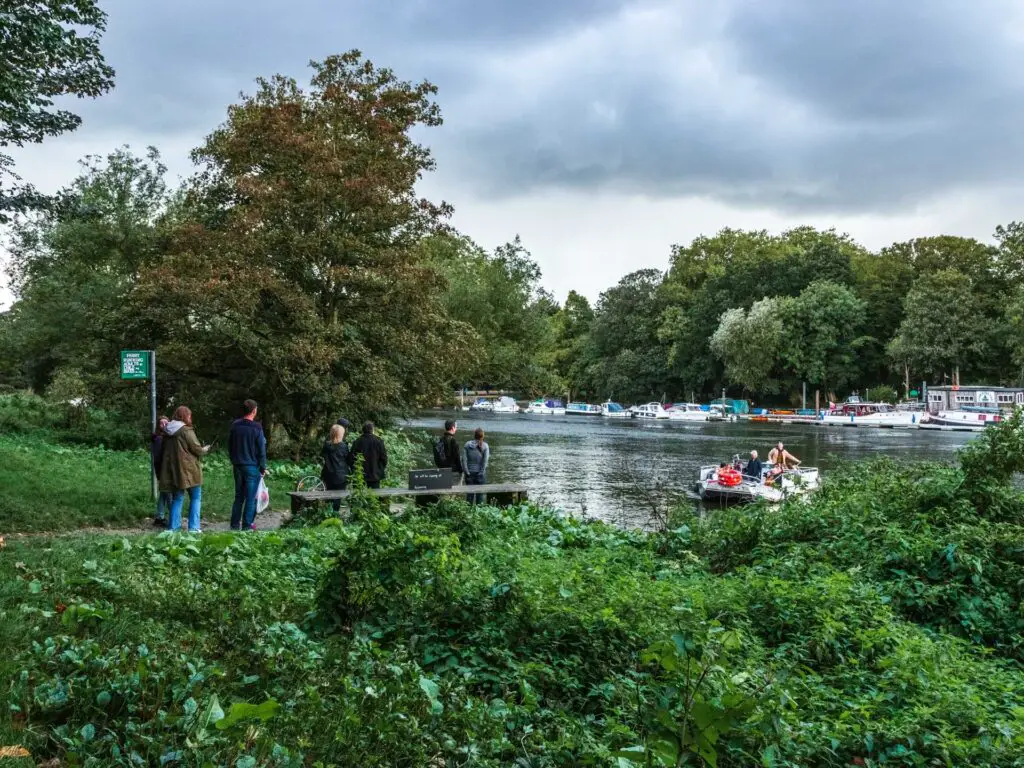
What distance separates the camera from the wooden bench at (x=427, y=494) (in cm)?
1259

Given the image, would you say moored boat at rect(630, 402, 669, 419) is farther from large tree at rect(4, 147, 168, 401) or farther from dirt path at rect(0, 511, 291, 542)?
dirt path at rect(0, 511, 291, 542)

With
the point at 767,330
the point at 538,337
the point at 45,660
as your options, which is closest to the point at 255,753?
the point at 45,660

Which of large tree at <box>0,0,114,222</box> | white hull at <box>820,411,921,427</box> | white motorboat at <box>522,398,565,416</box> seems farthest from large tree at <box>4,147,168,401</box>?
white motorboat at <box>522,398,565,416</box>

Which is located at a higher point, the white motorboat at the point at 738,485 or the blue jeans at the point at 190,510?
the blue jeans at the point at 190,510

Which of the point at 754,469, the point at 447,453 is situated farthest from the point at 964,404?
the point at 447,453

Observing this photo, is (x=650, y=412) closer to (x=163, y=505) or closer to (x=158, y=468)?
(x=163, y=505)

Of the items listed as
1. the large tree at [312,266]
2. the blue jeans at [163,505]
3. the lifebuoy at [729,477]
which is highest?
the large tree at [312,266]

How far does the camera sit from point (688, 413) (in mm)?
82562

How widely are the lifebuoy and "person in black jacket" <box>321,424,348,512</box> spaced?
51.0 feet

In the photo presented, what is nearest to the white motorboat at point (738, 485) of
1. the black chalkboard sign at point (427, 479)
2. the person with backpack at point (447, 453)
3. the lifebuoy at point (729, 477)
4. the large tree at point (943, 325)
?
the lifebuoy at point (729, 477)

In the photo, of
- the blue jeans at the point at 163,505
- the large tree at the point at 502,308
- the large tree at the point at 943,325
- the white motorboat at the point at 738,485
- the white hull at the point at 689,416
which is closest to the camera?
the blue jeans at the point at 163,505

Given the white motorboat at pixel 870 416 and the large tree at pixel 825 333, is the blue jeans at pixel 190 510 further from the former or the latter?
the large tree at pixel 825 333

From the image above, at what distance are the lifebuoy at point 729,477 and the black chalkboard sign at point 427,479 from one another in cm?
1426

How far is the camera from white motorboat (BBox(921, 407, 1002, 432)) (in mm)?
61334
